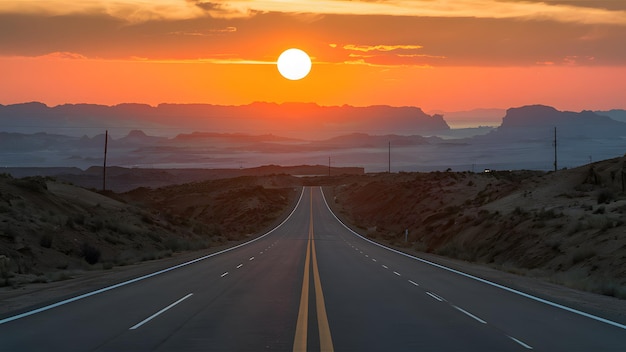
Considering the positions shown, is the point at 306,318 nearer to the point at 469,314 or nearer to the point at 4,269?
the point at 469,314

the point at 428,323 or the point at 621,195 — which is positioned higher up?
the point at 621,195

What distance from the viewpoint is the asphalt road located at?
12.7m

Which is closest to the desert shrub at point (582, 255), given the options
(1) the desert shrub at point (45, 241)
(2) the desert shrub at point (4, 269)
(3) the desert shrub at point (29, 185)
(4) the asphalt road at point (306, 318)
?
(4) the asphalt road at point (306, 318)

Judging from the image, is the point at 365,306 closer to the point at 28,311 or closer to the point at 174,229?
the point at 28,311

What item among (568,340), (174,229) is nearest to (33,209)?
(174,229)

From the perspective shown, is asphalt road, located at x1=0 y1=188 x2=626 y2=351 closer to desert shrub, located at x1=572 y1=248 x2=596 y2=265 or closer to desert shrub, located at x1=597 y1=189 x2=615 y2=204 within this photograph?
desert shrub, located at x1=572 y1=248 x2=596 y2=265

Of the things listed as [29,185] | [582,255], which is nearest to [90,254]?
[29,185]

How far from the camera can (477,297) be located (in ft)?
68.9

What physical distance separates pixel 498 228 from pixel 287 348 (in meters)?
37.2

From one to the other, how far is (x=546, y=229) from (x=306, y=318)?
28.3 meters

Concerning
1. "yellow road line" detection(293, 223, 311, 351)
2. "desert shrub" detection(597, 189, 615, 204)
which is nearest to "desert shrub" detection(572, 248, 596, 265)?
"yellow road line" detection(293, 223, 311, 351)

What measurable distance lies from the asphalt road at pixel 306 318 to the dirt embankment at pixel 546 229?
20.3ft

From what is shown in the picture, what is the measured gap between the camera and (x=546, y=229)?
135 feet

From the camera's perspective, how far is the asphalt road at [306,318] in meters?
12.7
